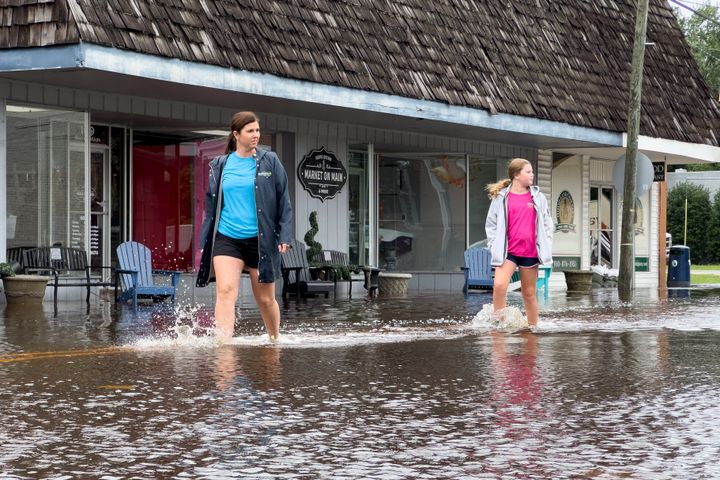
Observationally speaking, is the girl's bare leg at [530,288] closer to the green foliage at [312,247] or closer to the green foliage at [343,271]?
the green foliage at [343,271]

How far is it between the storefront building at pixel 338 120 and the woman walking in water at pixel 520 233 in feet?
17.2

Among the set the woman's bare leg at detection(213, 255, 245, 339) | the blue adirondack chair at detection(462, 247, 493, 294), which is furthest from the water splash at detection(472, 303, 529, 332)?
the blue adirondack chair at detection(462, 247, 493, 294)

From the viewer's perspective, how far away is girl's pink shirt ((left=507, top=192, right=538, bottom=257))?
13406mm

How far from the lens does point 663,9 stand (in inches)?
1261

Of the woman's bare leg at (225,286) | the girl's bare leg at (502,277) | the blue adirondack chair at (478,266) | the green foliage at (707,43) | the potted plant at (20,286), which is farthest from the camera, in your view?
the green foliage at (707,43)

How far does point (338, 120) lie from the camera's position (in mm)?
23250

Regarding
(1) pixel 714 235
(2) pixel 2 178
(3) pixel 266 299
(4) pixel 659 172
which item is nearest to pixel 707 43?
(1) pixel 714 235

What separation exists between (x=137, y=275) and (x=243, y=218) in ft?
24.4

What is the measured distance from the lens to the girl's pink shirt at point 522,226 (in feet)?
44.0

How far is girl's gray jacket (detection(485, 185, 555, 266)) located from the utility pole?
9.91 metres

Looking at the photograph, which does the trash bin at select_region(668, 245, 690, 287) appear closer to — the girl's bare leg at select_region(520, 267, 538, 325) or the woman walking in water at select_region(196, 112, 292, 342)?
the girl's bare leg at select_region(520, 267, 538, 325)

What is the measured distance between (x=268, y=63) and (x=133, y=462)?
511 inches

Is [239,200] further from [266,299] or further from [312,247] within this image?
[312,247]

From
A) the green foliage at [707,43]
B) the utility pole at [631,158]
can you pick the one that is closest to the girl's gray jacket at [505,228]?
the utility pole at [631,158]
